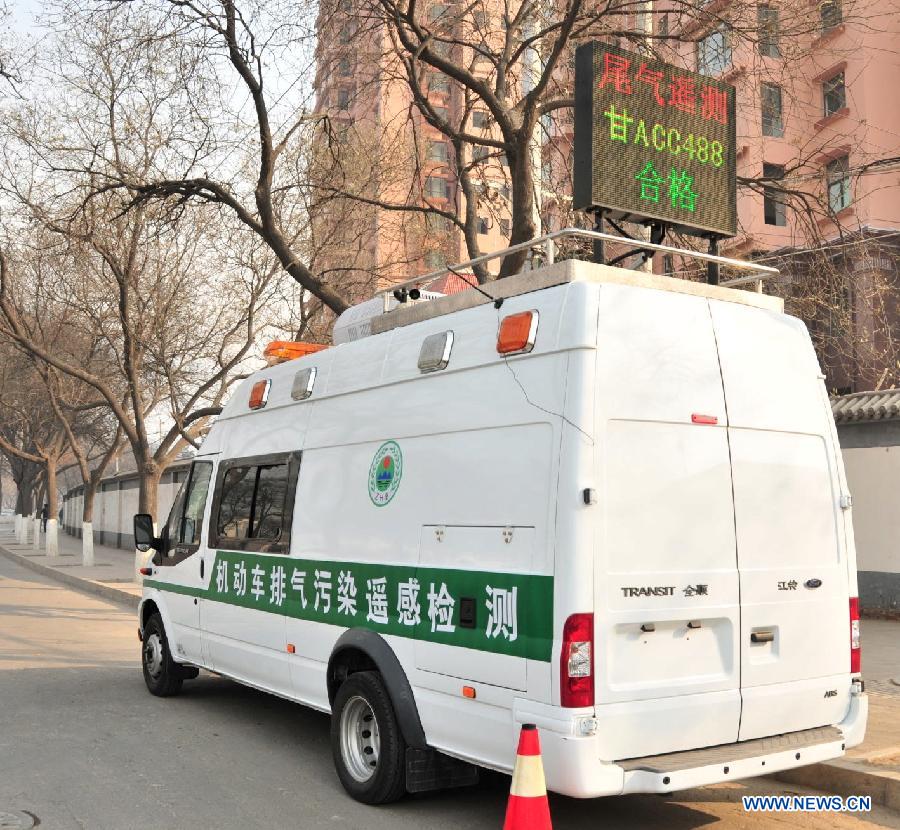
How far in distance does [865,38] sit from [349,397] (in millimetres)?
24282

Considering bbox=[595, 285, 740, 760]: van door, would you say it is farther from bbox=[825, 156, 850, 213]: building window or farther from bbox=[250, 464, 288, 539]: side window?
bbox=[825, 156, 850, 213]: building window

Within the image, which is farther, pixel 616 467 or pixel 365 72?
pixel 365 72

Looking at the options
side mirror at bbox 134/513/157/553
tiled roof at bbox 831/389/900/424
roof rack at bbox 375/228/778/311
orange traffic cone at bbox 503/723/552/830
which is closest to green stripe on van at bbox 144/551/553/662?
orange traffic cone at bbox 503/723/552/830

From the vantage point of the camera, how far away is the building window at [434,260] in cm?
1755

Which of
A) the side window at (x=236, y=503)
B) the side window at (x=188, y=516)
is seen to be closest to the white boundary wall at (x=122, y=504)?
the side window at (x=188, y=516)

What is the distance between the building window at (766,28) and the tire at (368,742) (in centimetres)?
943

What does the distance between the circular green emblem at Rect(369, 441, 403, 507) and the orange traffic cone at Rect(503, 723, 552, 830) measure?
6.80 ft

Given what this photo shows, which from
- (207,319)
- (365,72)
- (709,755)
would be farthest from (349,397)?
(207,319)

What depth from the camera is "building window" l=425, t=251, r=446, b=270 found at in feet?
57.6

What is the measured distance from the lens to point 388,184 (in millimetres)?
17766

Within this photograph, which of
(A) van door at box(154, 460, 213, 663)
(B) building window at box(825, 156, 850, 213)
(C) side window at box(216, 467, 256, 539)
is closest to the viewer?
(C) side window at box(216, 467, 256, 539)

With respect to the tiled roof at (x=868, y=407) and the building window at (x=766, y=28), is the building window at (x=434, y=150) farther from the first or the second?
the tiled roof at (x=868, y=407)

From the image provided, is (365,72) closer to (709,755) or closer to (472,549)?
(472,549)

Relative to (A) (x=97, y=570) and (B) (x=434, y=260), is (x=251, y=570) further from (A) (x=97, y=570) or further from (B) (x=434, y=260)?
(A) (x=97, y=570)
